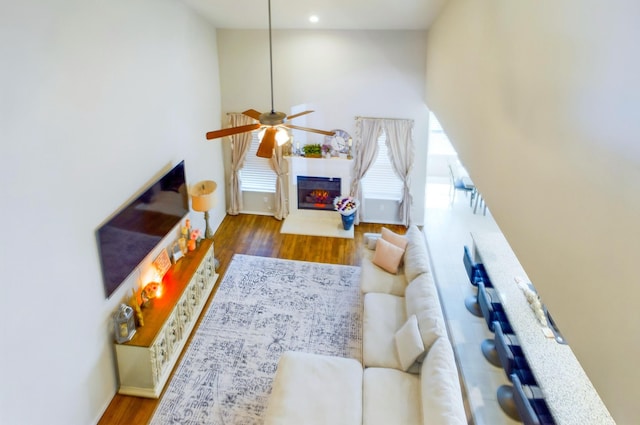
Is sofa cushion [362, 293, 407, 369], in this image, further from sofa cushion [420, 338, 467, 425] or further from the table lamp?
the table lamp

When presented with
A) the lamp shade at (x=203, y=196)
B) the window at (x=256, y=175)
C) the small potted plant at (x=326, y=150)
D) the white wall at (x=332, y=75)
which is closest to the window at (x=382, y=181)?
the white wall at (x=332, y=75)

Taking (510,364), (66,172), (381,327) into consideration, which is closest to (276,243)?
(381,327)

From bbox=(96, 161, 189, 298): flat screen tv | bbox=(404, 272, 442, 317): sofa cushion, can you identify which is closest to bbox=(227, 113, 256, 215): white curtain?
bbox=(96, 161, 189, 298): flat screen tv

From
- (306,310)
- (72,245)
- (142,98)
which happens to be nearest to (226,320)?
(306,310)

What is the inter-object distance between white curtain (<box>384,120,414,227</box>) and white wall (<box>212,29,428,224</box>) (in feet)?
0.50

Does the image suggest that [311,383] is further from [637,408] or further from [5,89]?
[5,89]

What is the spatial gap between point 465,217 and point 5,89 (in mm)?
8491

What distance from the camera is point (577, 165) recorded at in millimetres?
2346

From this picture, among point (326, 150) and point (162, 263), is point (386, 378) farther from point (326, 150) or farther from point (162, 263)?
point (326, 150)

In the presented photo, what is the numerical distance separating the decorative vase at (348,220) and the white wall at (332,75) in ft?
5.26

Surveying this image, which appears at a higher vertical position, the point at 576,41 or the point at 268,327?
the point at 576,41

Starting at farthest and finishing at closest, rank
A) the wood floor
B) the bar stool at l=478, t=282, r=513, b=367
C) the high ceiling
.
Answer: the wood floor → the high ceiling → the bar stool at l=478, t=282, r=513, b=367

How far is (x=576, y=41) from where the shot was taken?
237 cm

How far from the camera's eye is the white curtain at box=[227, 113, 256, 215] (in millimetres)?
8820
